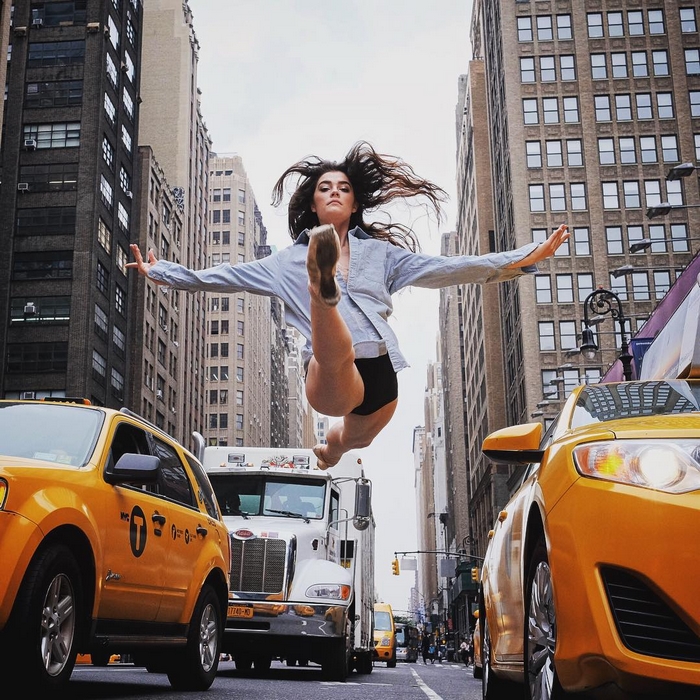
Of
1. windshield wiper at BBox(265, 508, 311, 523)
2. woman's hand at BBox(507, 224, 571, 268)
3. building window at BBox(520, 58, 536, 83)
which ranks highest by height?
building window at BBox(520, 58, 536, 83)

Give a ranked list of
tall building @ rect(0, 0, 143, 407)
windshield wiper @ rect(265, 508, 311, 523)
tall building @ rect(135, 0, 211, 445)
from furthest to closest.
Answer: tall building @ rect(135, 0, 211, 445), tall building @ rect(0, 0, 143, 407), windshield wiper @ rect(265, 508, 311, 523)

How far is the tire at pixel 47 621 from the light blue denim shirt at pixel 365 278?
193 cm

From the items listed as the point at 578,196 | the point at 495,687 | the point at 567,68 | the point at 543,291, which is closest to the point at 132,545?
the point at 495,687

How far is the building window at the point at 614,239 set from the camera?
6762cm

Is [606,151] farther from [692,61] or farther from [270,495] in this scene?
[270,495]

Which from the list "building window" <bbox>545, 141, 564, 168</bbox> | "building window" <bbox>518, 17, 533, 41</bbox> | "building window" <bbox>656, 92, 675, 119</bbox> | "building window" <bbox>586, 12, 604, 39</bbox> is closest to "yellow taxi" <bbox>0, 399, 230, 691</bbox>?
Result: "building window" <bbox>545, 141, 564, 168</bbox>

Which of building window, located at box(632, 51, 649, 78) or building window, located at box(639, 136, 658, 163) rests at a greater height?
building window, located at box(632, 51, 649, 78)

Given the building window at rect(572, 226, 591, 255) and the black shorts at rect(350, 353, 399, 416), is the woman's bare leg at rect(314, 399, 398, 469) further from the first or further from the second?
the building window at rect(572, 226, 591, 255)

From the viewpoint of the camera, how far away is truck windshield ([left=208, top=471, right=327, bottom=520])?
14047mm

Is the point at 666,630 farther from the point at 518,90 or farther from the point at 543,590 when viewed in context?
the point at 518,90

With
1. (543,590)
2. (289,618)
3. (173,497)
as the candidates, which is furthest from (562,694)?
(289,618)

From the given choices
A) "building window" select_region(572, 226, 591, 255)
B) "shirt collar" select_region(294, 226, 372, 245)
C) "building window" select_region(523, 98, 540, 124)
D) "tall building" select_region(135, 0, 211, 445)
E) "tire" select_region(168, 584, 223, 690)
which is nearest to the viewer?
"shirt collar" select_region(294, 226, 372, 245)

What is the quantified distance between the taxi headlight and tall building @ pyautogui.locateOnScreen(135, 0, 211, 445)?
73.2 metres

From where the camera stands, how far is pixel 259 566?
13.1 m
